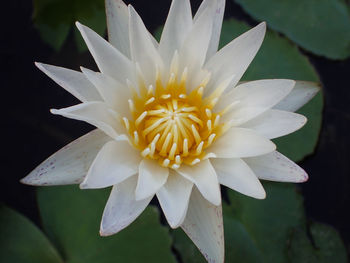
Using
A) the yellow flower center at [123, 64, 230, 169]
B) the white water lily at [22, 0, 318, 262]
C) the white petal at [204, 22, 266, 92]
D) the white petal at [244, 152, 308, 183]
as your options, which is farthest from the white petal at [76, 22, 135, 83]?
the white petal at [244, 152, 308, 183]

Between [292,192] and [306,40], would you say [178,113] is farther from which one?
[306,40]

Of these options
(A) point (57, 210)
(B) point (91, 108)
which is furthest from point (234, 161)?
(A) point (57, 210)

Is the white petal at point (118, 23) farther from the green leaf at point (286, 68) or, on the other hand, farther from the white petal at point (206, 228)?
the green leaf at point (286, 68)

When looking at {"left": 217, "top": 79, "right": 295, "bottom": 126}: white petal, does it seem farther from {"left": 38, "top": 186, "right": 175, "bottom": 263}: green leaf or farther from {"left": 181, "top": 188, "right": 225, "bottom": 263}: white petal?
{"left": 38, "top": 186, "right": 175, "bottom": 263}: green leaf

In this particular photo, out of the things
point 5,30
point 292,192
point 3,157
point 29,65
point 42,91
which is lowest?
point 292,192

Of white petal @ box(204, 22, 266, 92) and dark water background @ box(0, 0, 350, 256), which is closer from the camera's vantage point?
white petal @ box(204, 22, 266, 92)

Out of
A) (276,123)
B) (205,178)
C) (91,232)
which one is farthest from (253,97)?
(91,232)

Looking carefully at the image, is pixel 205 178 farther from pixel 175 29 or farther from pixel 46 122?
pixel 46 122
